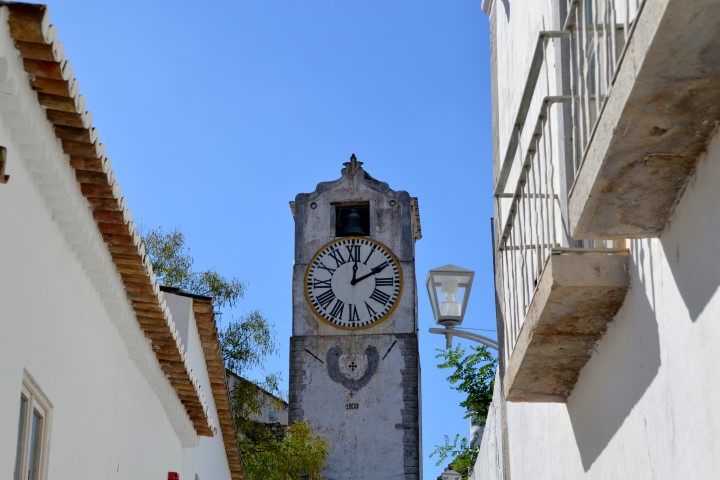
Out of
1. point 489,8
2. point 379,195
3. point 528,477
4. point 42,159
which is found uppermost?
point 379,195

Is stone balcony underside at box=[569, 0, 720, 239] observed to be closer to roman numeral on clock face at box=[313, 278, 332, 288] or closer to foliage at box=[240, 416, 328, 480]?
foliage at box=[240, 416, 328, 480]

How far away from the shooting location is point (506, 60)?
9.80 metres

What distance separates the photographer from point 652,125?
4.42 m

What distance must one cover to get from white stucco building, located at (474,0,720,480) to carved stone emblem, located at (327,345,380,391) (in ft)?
84.2

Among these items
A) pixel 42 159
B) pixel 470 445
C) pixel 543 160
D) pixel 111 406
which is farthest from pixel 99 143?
pixel 470 445

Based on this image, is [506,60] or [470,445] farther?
[470,445]

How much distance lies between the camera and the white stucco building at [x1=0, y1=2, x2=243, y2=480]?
213 inches

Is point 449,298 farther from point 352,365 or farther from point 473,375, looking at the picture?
point 352,365

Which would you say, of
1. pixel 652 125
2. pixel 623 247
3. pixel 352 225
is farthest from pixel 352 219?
pixel 652 125

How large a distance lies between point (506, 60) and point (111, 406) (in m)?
3.67

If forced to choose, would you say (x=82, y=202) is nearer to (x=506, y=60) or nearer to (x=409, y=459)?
(x=506, y=60)

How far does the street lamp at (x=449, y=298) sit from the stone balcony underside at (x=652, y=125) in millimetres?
5318

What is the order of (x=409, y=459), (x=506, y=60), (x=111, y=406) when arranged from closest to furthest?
(x=111, y=406)
(x=506, y=60)
(x=409, y=459)

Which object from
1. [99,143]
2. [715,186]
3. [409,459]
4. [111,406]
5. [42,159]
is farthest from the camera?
[409,459]
